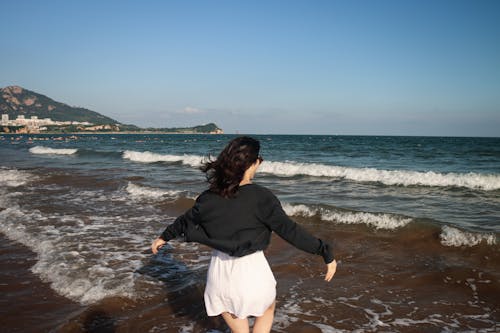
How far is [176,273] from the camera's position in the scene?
Answer: 5.65 metres

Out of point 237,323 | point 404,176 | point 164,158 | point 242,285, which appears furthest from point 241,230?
point 164,158

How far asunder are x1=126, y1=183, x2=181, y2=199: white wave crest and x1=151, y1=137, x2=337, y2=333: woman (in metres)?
9.49

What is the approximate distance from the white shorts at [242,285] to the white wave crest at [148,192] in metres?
9.44

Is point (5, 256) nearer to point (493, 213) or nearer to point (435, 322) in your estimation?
point (435, 322)

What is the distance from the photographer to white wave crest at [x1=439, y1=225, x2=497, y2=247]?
6.68m

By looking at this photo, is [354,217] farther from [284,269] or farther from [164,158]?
[164,158]

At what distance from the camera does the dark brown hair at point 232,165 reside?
7.93ft

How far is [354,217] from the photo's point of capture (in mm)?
8609

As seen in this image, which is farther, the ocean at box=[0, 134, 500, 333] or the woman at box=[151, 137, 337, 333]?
the ocean at box=[0, 134, 500, 333]

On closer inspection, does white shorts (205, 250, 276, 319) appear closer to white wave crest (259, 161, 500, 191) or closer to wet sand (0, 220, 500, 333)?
wet sand (0, 220, 500, 333)

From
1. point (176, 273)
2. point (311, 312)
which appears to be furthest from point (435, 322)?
point (176, 273)

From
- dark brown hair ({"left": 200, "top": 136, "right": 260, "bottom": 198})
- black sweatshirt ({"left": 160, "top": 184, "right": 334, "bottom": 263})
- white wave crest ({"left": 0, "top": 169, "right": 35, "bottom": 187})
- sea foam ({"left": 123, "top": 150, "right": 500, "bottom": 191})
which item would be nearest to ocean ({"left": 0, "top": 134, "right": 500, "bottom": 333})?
black sweatshirt ({"left": 160, "top": 184, "right": 334, "bottom": 263})

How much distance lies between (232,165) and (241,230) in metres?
0.45

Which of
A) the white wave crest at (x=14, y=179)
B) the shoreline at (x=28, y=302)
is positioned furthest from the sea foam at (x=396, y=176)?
the shoreline at (x=28, y=302)
